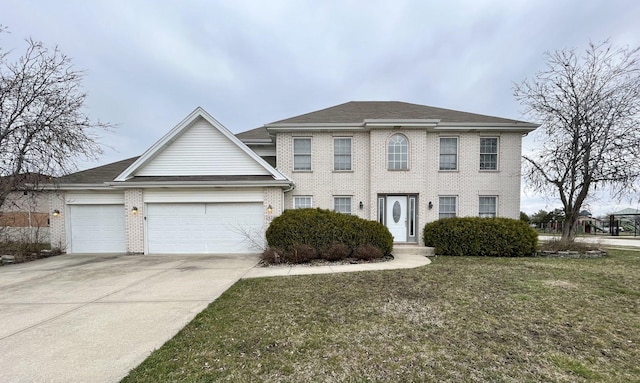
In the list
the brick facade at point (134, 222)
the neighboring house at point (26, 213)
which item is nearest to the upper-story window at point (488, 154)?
the brick facade at point (134, 222)

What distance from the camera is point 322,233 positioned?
9086 mm

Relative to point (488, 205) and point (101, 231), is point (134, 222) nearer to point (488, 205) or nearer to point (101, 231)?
point (101, 231)

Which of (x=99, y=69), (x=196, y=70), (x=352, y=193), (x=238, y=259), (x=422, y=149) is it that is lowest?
(x=238, y=259)

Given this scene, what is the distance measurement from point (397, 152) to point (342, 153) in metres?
2.51

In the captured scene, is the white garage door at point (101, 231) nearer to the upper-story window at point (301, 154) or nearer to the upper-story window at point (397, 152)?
the upper-story window at point (301, 154)

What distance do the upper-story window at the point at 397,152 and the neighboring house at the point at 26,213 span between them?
14351 millimetres

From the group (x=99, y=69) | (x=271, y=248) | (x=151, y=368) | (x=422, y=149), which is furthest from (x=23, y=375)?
(x=99, y=69)

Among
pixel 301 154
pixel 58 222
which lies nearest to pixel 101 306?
pixel 301 154

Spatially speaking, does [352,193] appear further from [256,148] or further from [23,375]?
[23,375]

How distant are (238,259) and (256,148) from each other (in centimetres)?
614

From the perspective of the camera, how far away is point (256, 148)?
43.8 ft

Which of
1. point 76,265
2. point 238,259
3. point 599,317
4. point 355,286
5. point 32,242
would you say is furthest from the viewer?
point 32,242

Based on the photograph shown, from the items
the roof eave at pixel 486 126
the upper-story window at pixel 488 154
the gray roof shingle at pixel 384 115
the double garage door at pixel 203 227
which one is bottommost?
the double garage door at pixel 203 227

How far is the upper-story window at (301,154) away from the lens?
12.2 meters
